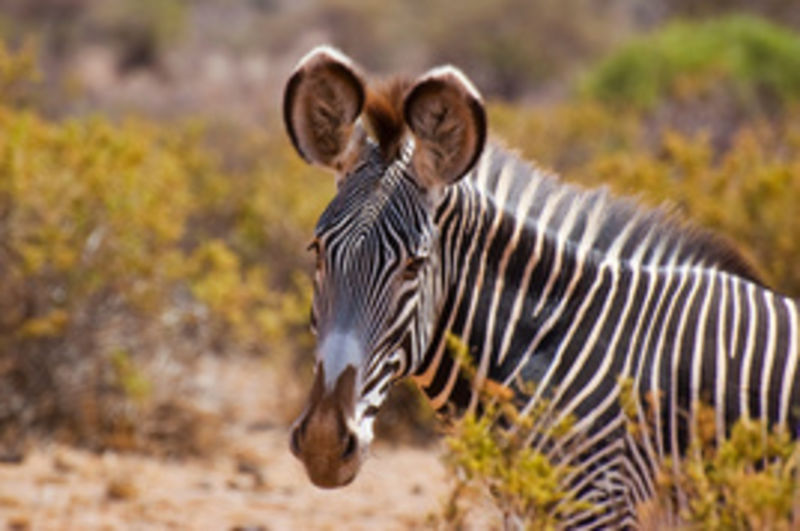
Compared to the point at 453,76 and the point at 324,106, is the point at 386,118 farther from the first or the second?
the point at 453,76

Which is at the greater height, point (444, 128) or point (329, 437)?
point (444, 128)

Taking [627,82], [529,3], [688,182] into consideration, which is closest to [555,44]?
[529,3]

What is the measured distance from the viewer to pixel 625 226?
365cm

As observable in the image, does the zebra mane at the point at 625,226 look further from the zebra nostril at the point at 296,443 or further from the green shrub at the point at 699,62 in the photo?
the green shrub at the point at 699,62

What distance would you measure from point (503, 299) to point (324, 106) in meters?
0.81

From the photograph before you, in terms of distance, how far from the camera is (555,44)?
33.8 m

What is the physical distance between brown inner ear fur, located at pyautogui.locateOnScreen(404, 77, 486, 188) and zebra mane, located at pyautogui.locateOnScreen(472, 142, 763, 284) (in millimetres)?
324

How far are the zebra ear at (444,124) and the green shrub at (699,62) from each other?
13.9 meters

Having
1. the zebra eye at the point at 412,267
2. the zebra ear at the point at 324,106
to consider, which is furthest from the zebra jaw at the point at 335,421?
the zebra ear at the point at 324,106

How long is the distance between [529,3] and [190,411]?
A: 2881 centimetres

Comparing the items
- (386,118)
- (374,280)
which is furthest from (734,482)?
(386,118)

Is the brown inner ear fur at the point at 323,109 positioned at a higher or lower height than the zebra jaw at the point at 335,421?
higher

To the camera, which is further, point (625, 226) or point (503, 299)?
point (625, 226)

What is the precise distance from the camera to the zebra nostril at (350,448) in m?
2.94
